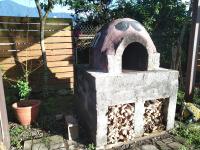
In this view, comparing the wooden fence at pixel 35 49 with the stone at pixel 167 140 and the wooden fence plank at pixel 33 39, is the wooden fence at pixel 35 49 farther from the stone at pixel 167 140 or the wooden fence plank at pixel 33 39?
the stone at pixel 167 140

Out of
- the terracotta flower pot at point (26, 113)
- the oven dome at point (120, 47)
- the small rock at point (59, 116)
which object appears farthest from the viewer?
the small rock at point (59, 116)

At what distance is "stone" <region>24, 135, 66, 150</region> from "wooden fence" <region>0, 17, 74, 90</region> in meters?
3.12

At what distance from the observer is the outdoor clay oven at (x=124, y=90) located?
4.28 meters

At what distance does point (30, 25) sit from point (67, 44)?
1.34 meters

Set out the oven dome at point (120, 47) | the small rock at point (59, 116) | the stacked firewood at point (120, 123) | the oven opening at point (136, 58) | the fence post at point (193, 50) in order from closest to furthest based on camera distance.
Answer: the oven dome at point (120, 47) < the stacked firewood at point (120, 123) < the oven opening at point (136, 58) < the small rock at point (59, 116) < the fence post at point (193, 50)

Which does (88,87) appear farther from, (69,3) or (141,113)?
(69,3)

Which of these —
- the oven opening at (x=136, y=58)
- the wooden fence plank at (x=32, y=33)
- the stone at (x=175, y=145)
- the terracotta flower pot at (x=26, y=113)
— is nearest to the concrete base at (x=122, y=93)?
the oven opening at (x=136, y=58)

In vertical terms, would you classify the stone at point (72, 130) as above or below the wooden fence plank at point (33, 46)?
below

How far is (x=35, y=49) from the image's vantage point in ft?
24.2

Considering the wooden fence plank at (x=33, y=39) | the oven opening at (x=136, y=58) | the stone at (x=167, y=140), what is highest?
the wooden fence plank at (x=33, y=39)

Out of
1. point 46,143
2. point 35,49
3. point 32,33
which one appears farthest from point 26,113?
point 32,33

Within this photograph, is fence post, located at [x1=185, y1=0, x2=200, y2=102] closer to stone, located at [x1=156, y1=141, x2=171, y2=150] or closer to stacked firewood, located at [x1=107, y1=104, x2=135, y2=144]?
stone, located at [x1=156, y1=141, x2=171, y2=150]

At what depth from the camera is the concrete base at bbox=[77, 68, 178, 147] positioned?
4.21 m

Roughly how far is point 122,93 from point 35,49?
4157 millimetres
